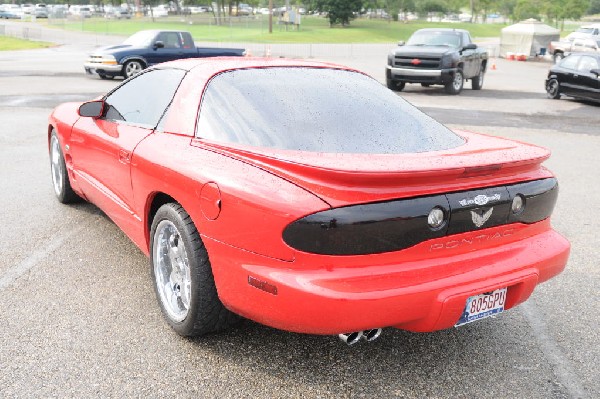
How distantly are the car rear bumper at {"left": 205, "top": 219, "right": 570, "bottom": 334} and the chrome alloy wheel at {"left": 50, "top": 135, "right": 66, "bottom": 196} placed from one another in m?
3.31

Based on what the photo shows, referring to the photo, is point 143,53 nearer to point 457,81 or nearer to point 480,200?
point 457,81

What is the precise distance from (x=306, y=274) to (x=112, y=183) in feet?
7.17

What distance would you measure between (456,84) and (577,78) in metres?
3.26

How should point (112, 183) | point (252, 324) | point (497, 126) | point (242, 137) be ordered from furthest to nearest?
point (497, 126) → point (112, 183) → point (252, 324) → point (242, 137)

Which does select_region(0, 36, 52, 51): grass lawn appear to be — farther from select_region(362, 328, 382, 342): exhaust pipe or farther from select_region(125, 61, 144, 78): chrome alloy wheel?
select_region(362, 328, 382, 342): exhaust pipe

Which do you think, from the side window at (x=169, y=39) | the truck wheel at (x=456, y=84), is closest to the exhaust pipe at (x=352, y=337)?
the truck wheel at (x=456, y=84)

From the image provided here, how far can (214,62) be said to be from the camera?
403 centimetres

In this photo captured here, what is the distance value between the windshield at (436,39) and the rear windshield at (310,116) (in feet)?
52.1

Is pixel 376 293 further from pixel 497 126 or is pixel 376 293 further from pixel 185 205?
pixel 497 126

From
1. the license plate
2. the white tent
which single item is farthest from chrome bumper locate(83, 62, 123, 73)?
the white tent

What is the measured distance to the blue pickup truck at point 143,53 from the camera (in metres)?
18.9

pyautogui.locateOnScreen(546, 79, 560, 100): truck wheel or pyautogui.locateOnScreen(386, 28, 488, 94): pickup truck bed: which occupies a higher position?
pyautogui.locateOnScreen(386, 28, 488, 94): pickup truck bed

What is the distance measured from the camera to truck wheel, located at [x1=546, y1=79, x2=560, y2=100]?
1781cm

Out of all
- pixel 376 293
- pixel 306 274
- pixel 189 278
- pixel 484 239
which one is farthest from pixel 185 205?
pixel 484 239
